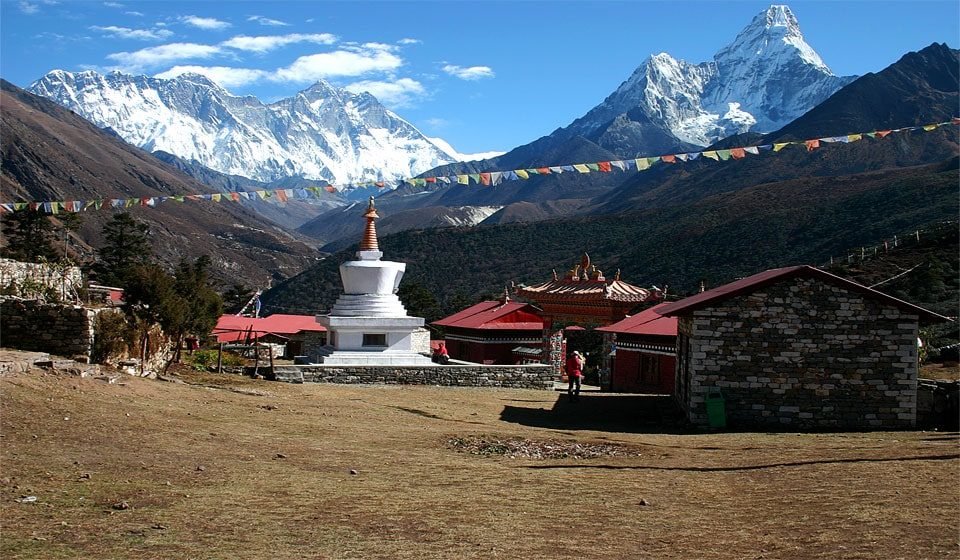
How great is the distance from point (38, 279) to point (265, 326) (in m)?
17.5

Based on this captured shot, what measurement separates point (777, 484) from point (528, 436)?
5.74 meters

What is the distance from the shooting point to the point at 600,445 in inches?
639

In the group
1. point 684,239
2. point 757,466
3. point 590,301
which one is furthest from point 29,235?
point 684,239

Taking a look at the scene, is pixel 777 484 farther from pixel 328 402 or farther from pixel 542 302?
pixel 542 302

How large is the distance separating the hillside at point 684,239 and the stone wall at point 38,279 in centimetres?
4275

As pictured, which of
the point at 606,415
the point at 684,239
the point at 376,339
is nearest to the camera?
the point at 606,415

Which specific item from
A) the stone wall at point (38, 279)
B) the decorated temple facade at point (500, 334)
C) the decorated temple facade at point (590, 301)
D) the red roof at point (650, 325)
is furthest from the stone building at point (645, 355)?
the stone wall at point (38, 279)

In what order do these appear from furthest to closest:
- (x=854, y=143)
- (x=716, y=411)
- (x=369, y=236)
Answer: (x=854, y=143) < (x=369, y=236) < (x=716, y=411)

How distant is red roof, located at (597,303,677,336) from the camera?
29.3m

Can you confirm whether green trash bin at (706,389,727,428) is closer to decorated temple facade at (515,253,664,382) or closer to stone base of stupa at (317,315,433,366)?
stone base of stupa at (317,315,433,366)

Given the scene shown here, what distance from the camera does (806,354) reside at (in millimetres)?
19047

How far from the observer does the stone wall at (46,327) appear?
19.2 metres

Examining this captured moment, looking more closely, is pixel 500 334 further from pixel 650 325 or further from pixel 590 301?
pixel 650 325

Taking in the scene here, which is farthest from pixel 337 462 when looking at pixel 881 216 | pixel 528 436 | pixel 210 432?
pixel 881 216
